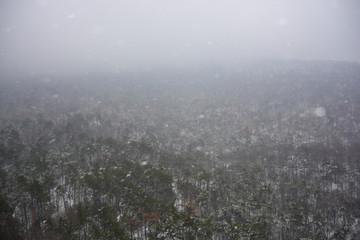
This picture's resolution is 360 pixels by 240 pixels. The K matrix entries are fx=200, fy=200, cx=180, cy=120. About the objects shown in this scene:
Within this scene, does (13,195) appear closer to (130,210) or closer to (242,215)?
(130,210)

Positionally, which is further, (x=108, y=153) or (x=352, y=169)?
(x=352, y=169)

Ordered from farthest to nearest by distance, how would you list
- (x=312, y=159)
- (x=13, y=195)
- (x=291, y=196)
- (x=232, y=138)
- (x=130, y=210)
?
(x=232, y=138) < (x=312, y=159) < (x=291, y=196) < (x=13, y=195) < (x=130, y=210)

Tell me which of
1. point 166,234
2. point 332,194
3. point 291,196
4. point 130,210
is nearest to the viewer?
point 166,234

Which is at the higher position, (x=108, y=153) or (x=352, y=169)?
(x=108, y=153)

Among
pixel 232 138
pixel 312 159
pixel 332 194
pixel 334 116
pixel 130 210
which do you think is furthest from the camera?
pixel 334 116

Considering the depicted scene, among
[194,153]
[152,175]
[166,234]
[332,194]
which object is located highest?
[166,234]

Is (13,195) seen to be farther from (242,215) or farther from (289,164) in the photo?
(289,164)

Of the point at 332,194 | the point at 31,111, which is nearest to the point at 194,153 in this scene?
the point at 332,194

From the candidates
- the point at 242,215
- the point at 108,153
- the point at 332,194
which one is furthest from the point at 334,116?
the point at 108,153

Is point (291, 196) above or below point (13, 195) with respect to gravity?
below
